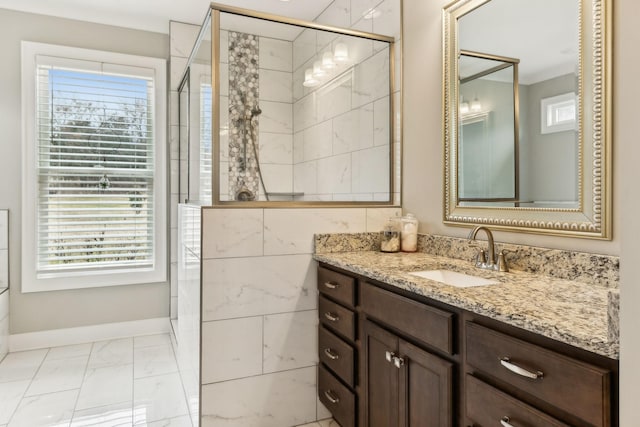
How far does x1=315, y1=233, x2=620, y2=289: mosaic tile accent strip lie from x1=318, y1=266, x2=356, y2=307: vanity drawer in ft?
0.48

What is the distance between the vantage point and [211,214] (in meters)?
1.95

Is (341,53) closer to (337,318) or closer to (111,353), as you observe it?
(337,318)

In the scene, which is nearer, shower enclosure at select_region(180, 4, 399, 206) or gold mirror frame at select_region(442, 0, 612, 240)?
gold mirror frame at select_region(442, 0, 612, 240)

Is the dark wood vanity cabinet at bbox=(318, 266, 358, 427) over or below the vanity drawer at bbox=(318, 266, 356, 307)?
below

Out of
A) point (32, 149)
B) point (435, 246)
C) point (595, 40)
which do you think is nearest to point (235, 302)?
point (435, 246)

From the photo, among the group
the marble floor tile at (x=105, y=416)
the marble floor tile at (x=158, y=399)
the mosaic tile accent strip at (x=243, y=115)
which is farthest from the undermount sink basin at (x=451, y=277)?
the marble floor tile at (x=105, y=416)

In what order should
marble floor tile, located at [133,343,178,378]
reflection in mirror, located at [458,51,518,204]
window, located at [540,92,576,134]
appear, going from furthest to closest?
marble floor tile, located at [133,343,178,378]
reflection in mirror, located at [458,51,518,204]
window, located at [540,92,576,134]

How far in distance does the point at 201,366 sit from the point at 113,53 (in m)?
2.81

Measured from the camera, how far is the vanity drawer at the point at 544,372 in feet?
2.68

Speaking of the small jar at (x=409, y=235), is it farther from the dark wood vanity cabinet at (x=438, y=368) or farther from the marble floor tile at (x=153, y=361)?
the marble floor tile at (x=153, y=361)

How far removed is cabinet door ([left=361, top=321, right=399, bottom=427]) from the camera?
1.55 metres

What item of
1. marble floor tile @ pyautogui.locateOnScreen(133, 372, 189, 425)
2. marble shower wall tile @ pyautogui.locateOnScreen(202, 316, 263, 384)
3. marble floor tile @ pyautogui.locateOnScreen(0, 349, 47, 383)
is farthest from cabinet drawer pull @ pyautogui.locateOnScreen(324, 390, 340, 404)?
marble floor tile @ pyautogui.locateOnScreen(0, 349, 47, 383)

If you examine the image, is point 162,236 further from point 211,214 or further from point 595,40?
point 595,40

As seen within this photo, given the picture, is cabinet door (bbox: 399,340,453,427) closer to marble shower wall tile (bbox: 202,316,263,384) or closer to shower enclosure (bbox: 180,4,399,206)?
marble shower wall tile (bbox: 202,316,263,384)
